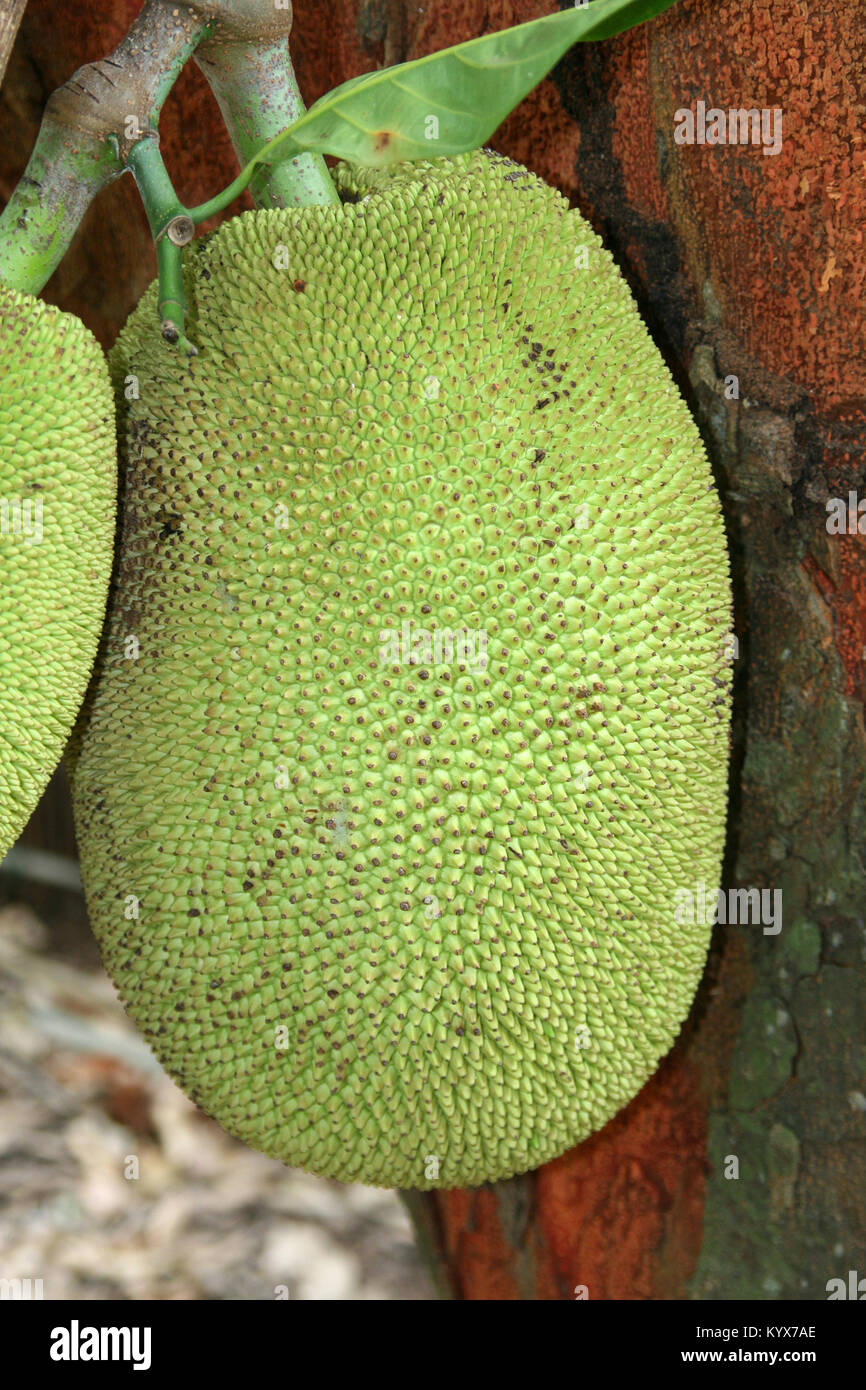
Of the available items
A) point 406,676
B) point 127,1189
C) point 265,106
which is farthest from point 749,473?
point 127,1189

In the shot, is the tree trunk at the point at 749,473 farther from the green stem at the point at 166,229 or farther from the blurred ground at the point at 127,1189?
the blurred ground at the point at 127,1189

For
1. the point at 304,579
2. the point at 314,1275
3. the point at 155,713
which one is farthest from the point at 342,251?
the point at 314,1275

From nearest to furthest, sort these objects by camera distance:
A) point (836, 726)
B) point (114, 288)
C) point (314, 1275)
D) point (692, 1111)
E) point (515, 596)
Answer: point (515, 596), point (836, 726), point (692, 1111), point (114, 288), point (314, 1275)

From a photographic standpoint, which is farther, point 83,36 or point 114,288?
point 114,288

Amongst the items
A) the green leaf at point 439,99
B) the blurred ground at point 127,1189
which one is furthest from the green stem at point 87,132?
the blurred ground at point 127,1189

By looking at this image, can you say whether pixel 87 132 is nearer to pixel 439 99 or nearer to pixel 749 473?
pixel 439 99

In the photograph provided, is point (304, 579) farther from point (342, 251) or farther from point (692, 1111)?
point (692, 1111)
